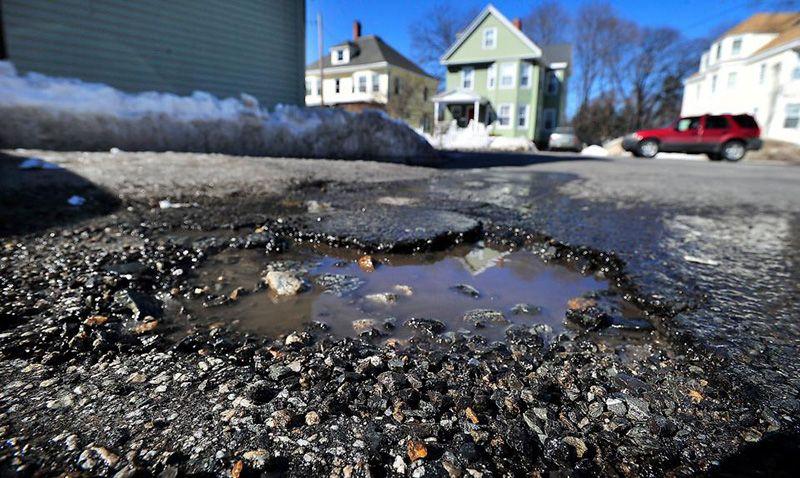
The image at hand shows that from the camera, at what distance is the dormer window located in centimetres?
3665

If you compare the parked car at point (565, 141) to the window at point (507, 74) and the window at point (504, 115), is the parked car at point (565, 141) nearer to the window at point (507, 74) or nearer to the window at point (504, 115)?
the window at point (504, 115)

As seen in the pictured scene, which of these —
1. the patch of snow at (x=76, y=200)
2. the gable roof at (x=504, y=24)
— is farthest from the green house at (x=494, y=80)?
the patch of snow at (x=76, y=200)

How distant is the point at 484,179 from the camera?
729cm

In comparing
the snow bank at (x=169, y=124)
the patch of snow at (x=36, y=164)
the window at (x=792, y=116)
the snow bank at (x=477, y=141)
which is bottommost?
the patch of snow at (x=36, y=164)

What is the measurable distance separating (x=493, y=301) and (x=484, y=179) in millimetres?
5492

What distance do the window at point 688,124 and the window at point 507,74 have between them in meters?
13.7

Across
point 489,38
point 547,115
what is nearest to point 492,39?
point 489,38

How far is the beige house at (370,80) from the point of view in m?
35.2

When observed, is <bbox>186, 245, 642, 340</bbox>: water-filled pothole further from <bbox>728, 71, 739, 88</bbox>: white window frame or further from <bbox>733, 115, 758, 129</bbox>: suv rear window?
<bbox>728, 71, 739, 88</bbox>: white window frame

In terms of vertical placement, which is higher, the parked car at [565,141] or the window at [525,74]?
the window at [525,74]

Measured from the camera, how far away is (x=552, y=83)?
33781 mm

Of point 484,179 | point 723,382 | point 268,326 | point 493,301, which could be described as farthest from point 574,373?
point 484,179

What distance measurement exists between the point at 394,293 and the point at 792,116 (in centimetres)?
3283

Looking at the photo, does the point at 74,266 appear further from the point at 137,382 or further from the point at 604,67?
the point at 604,67
